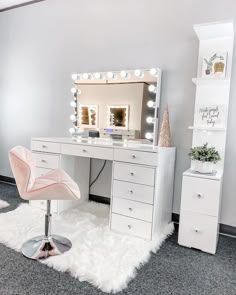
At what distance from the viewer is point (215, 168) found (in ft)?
7.70

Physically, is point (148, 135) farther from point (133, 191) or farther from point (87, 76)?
point (87, 76)

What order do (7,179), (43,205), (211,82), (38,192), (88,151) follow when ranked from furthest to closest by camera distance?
(7,179)
(43,205)
(88,151)
(211,82)
(38,192)

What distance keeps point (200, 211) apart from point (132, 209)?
0.58 metres

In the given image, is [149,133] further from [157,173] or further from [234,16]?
[234,16]

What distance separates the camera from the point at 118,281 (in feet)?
5.19

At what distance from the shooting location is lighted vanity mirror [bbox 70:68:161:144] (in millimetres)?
2689


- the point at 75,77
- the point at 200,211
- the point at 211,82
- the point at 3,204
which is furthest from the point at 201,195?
the point at 3,204

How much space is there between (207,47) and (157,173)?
1299 millimetres

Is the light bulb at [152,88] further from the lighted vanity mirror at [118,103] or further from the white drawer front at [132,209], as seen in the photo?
the white drawer front at [132,209]

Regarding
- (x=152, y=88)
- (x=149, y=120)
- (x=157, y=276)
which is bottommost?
(x=157, y=276)

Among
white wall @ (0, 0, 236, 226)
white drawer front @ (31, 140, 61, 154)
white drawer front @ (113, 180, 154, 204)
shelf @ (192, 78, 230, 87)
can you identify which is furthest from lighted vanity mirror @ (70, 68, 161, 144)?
white drawer front @ (113, 180, 154, 204)

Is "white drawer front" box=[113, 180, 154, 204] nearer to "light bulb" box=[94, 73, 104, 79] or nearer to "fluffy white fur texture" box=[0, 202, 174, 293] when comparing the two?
"fluffy white fur texture" box=[0, 202, 174, 293]

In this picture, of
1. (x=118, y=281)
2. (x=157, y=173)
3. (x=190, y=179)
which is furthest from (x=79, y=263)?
(x=190, y=179)

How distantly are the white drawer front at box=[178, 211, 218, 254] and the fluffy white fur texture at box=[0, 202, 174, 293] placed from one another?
0.23 meters
